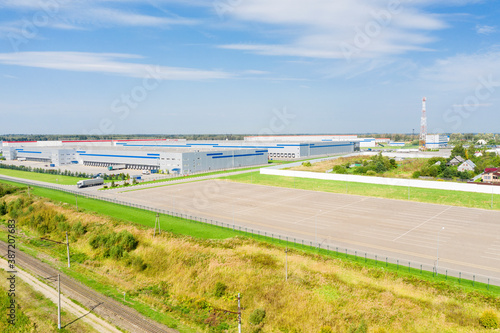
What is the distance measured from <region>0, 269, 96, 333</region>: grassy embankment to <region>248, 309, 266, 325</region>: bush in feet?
30.0

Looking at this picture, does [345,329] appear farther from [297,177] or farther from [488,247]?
[297,177]

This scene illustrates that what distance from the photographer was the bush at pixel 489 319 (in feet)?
58.1

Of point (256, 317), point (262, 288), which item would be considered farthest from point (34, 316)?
point (262, 288)

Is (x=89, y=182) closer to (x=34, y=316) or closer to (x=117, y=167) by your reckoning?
(x=117, y=167)

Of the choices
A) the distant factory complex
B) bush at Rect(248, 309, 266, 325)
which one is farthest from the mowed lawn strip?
the distant factory complex

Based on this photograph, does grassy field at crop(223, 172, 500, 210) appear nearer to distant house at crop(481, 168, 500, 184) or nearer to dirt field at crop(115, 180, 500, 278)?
dirt field at crop(115, 180, 500, 278)

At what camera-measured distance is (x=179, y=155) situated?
267 feet

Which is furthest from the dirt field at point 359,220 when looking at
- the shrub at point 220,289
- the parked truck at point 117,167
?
the parked truck at point 117,167

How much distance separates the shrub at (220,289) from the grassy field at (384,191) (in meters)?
36.4

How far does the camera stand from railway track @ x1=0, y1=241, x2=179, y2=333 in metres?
19.0

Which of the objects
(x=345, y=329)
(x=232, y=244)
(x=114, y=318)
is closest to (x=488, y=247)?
(x=345, y=329)

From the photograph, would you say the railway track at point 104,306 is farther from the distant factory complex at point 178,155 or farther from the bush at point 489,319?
the distant factory complex at point 178,155

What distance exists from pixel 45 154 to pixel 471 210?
12736cm

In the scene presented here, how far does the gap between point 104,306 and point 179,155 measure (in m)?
61.8
